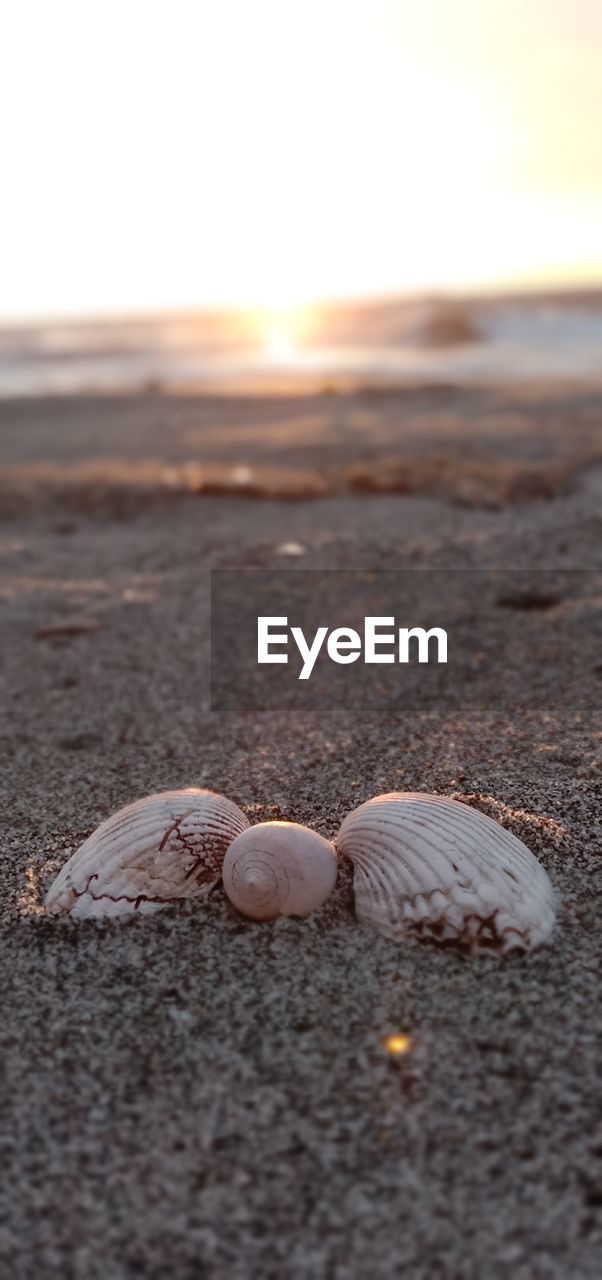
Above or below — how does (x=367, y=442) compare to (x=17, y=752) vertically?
above

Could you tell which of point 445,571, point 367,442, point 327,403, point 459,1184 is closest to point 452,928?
point 459,1184

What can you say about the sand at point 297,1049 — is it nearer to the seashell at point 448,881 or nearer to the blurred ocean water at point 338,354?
the seashell at point 448,881

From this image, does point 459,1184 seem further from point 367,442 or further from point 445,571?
point 367,442

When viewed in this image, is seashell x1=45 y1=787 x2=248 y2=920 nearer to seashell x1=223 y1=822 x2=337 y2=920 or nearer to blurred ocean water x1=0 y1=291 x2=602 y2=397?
seashell x1=223 y1=822 x2=337 y2=920

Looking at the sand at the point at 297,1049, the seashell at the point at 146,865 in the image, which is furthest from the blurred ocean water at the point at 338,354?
the seashell at the point at 146,865

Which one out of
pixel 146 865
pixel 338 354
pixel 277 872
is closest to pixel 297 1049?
pixel 277 872
